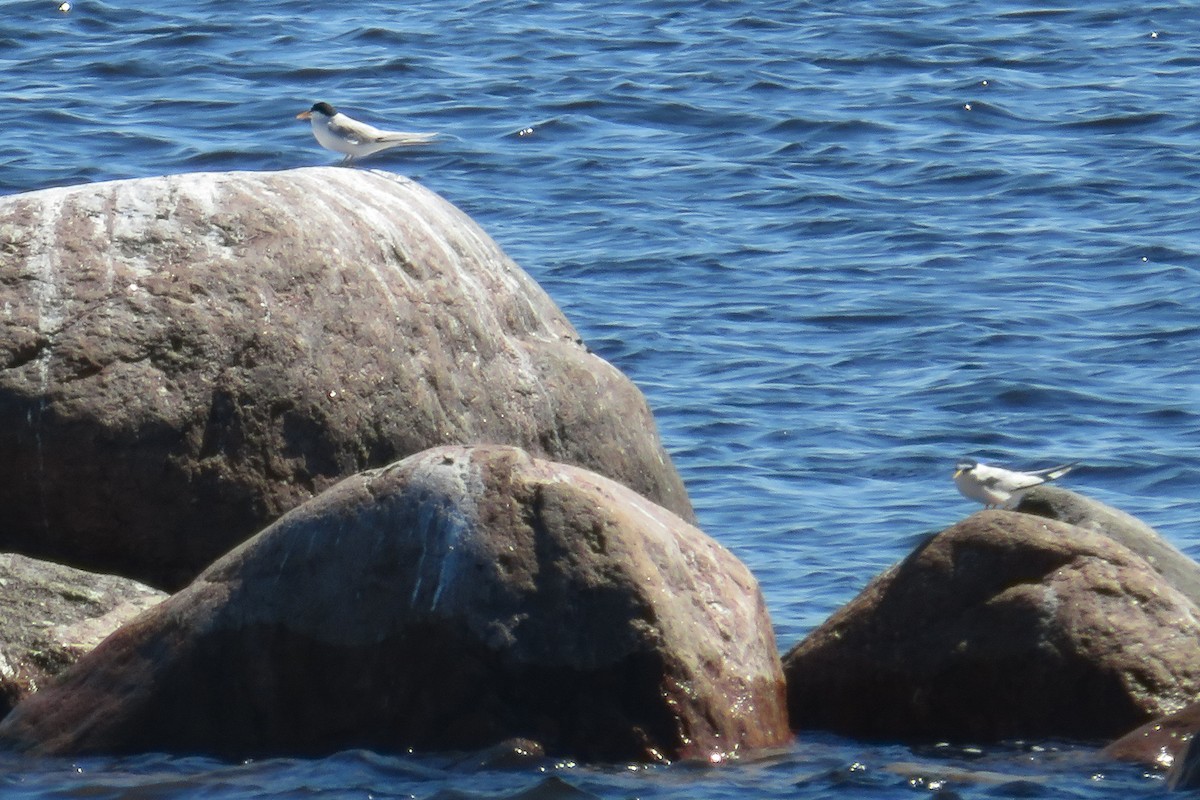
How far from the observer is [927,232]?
14.4 m

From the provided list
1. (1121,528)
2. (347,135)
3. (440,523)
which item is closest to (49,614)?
(440,523)

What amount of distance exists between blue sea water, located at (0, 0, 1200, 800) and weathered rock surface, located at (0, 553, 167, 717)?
0.59 meters

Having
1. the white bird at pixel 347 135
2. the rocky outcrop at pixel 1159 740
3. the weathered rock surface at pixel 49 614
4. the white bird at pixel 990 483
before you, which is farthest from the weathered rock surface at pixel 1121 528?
the white bird at pixel 347 135

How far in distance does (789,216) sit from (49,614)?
887 centimetres

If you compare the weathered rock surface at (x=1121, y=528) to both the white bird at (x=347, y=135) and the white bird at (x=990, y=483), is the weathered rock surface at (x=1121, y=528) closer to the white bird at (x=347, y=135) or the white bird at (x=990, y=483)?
the white bird at (x=990, y=483)

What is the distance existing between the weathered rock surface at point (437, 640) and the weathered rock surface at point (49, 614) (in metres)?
0.20

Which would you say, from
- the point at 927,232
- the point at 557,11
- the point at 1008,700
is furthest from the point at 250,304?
the point at 557,11

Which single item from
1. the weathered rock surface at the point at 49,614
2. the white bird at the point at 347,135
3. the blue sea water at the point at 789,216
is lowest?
the blue sea water at the point at 789,216

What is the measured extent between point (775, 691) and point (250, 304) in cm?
225

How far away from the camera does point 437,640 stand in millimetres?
6109

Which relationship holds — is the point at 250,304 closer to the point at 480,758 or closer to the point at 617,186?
the point at 480,758

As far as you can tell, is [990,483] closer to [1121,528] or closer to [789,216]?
[1121,528]

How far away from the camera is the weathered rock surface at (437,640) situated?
240 inches

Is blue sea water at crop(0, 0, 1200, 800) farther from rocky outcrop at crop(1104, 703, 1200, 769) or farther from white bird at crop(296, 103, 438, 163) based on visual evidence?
white bird at crop(296, 103, 438, 163)
